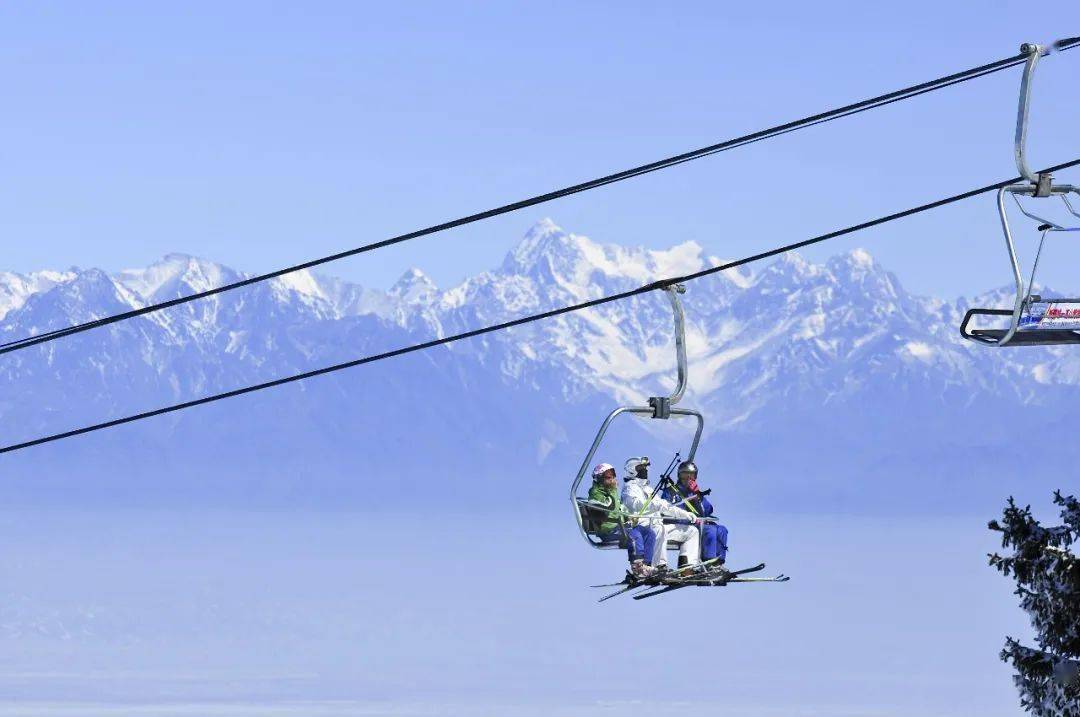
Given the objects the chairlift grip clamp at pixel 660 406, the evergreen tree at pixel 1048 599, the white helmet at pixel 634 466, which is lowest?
the evergreen tree at pixel 1048 599

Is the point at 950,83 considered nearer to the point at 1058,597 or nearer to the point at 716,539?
the point at 716,539

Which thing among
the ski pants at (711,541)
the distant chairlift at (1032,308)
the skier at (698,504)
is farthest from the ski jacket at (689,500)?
the distant chairlift at (1032,308)

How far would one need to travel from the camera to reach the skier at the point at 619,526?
Answer: 34062mm

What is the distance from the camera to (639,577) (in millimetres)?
33531

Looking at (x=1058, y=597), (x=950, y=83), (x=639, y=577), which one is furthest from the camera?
(x=1058, y=597)

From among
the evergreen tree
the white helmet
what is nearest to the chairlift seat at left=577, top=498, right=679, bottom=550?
the white helmet

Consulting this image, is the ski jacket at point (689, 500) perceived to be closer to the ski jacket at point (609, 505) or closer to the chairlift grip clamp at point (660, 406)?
the ski jacket at point (609, 505)

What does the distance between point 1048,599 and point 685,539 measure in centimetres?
594

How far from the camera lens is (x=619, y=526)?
3447cm

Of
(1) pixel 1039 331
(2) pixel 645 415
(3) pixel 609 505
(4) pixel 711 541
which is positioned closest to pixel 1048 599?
(4) pixel 711 541

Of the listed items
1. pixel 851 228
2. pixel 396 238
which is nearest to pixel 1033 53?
pixel 851 228

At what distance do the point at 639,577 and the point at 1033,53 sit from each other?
12.3 metres

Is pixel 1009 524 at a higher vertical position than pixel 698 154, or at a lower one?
lower

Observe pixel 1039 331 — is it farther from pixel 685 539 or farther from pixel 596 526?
pixel 596 526
